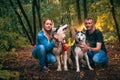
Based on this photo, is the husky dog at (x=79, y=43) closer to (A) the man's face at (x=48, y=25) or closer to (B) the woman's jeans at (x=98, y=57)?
(B) the woman's jeans at (x=98, y=57)

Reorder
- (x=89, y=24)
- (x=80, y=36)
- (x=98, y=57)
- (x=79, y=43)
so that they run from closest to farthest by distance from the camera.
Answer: (x=80, y=36), (x=79, y=43), (x=89, y=24), (x=98, y=57)

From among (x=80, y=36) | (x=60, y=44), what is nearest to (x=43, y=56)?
(x=60, y=44)

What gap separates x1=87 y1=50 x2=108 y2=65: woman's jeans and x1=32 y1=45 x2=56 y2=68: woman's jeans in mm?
1064

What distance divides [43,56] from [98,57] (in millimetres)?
1531

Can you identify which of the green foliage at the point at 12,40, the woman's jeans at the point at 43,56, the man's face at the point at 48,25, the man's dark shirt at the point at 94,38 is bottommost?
the green foliage at the point at 12,40

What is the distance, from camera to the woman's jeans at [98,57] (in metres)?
8.16

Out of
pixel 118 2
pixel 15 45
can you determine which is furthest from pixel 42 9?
pixel 118 2

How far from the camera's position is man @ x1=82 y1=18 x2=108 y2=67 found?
26.1ft

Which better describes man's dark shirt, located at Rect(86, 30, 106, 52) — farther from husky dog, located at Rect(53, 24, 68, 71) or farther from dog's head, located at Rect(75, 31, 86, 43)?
husky dog, located at Rect(53, 24, 68, 71)

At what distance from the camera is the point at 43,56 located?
7953 millimetres

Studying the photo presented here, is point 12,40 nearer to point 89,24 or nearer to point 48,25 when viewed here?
point 48,25

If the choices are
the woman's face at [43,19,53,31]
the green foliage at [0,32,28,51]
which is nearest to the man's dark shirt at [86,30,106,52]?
the woman's face at [43,19,53,31]

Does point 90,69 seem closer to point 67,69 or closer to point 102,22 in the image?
point 67,69

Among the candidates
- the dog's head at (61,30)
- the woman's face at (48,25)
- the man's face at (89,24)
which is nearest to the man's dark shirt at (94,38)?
the man's face at (89,24)
